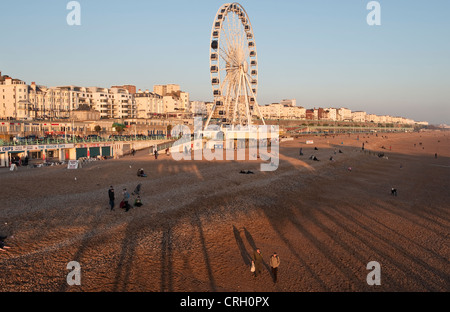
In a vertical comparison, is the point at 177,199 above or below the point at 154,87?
below

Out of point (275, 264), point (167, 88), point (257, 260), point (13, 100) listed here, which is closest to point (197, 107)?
point (167, 88)

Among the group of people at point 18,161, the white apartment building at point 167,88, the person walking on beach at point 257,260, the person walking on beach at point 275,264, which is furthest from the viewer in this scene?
the white apartment building at point 167,88

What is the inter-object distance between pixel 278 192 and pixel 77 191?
12.2 meters

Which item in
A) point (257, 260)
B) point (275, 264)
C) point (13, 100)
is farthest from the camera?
point (13, 100)

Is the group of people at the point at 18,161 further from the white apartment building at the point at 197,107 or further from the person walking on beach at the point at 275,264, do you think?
the white apartment building at the point at 197,107

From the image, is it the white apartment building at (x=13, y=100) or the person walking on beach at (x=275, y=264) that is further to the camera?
the white apartment building at (x=13, y=100)

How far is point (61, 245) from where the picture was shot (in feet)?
32.8

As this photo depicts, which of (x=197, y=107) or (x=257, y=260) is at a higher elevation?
(x=197, y=107)

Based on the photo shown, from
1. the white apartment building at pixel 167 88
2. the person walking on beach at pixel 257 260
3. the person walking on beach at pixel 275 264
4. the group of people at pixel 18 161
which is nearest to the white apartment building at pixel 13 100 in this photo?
the group of people at pixel 18 161

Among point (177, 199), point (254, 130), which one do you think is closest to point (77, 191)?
point (177, 199)

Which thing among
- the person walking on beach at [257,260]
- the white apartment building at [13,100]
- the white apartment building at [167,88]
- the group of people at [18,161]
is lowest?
the person walking on beach at [257,260]

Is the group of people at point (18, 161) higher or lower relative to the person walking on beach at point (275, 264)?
higher

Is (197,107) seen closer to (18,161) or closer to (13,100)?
(13,100)
